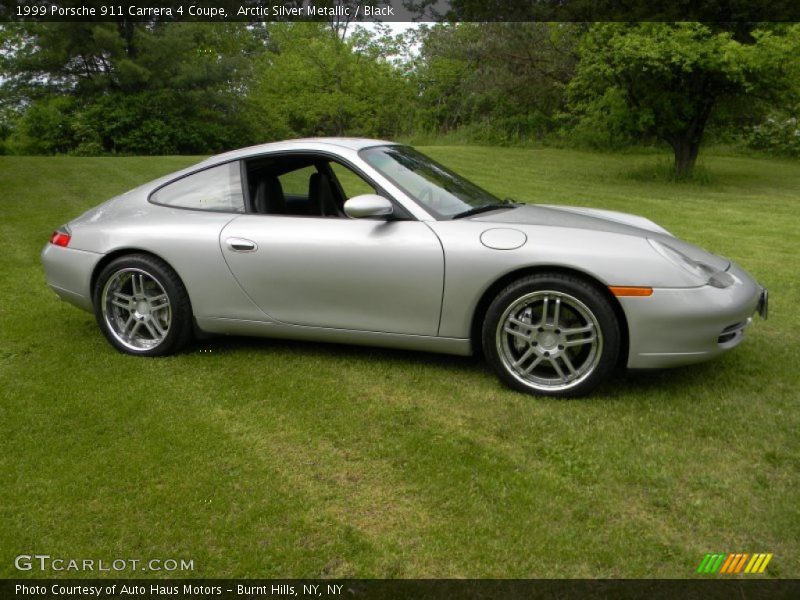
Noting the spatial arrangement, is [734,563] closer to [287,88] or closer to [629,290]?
[629,290]

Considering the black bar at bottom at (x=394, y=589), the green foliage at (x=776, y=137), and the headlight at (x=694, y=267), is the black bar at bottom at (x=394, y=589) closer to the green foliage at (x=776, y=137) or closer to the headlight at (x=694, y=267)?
the headlight at (x=694, y=267)

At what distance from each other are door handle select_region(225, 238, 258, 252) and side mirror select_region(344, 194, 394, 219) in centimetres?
67

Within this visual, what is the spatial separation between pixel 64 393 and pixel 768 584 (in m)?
→ 3.62

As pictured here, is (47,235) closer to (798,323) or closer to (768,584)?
(798,323)

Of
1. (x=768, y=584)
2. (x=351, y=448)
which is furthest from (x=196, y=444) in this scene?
(x=768, y=584)

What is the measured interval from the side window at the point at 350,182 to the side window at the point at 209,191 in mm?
643

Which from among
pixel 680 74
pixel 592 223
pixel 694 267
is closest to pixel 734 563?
pixel 694 267

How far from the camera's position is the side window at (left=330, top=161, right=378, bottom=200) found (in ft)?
14.9

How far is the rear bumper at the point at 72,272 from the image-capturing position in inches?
193

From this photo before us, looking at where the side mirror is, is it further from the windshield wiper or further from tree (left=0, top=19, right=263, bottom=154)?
tree (left=0, top=19, right=263, bottom=154)

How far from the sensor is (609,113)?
58.3 ft

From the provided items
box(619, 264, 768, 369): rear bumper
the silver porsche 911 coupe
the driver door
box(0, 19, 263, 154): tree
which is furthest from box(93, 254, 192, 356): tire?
box(0, 19, 263, 154): tree

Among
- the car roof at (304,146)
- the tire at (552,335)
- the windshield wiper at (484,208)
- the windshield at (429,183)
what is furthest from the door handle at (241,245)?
the tire at (552,335)

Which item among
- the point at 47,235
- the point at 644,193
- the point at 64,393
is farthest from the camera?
the point at 644,193
